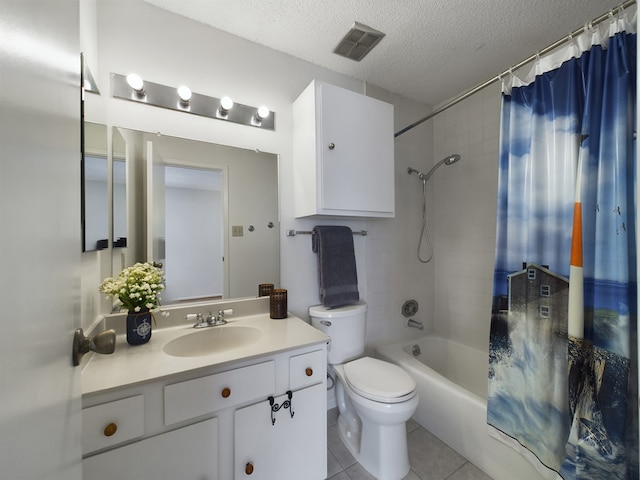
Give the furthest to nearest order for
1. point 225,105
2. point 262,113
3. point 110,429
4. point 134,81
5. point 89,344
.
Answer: point 262,113, point 225,105, point 134,81, point 110,429, point 89,344

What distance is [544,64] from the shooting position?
1.19m

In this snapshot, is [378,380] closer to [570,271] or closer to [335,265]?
[335,265]

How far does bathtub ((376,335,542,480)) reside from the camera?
131cm

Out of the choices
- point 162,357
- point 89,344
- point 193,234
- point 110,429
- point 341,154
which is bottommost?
point 110,429

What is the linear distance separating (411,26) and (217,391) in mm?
2108

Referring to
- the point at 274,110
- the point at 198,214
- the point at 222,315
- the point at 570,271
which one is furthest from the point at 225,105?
the point at 570,271

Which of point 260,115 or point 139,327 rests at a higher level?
point 260,115

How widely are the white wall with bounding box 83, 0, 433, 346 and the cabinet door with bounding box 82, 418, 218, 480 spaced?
0.56 m

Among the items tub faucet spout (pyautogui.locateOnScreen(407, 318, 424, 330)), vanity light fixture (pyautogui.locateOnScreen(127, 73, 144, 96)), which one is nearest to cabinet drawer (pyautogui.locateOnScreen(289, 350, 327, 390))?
tub faucet spout (pyautogui.locateOnScreen(407, 318, 424, 330))

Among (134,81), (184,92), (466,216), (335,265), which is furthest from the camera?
(466,216)

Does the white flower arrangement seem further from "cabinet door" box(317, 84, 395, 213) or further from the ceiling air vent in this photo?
the ceiling air vent

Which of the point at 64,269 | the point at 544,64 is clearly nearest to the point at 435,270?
the point at 544,64

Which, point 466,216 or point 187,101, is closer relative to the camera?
point 187,101

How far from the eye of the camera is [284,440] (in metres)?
1.14
